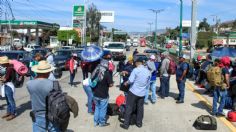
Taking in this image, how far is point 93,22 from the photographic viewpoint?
93.0 meters

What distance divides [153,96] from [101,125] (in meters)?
4.29

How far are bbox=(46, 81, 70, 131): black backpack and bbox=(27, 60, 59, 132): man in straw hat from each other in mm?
131

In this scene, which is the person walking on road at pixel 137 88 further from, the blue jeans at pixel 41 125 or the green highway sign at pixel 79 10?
the green highway sign at pixel 79 10

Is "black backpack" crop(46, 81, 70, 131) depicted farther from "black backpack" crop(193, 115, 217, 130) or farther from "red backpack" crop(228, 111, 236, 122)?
"red backpack" crop(228, 111, 236, 122)

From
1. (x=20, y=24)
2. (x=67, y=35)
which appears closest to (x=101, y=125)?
(x=20, y=24)

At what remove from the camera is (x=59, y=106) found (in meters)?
5.80

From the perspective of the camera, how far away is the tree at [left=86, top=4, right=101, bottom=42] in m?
91.6

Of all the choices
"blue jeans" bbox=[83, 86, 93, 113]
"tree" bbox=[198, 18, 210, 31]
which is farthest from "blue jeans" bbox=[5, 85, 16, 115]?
"tree" bbox=[198, 18, 210, 31]

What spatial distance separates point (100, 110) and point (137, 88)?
1053 millimetres

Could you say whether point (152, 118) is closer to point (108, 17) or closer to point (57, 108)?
point (57, 108)

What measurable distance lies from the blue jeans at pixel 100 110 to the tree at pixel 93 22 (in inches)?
→ 3228

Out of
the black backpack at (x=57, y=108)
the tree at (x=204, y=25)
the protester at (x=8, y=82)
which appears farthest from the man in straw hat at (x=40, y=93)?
the tree at (x=204, y=25)

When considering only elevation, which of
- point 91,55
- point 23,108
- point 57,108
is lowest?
point 23,108

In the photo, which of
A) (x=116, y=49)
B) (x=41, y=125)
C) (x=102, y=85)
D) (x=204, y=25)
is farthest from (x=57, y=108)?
(x=204, y=25)
